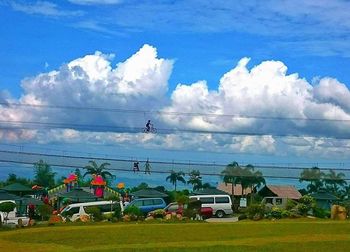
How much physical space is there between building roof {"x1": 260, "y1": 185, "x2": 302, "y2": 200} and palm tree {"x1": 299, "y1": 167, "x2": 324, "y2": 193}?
246 cm

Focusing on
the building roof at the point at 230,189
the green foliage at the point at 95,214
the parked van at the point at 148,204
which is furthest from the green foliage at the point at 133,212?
the building roof at the point at 230,189

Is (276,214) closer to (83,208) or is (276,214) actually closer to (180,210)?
(180,210)

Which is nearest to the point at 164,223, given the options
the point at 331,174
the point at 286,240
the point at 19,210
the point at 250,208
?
the point at 250,208

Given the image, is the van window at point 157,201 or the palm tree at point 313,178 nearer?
the van window at point 157,201

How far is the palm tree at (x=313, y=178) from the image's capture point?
223 ft

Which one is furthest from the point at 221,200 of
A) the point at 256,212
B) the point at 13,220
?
the point at 13,220

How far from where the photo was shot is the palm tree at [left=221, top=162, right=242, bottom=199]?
7043 centimetres

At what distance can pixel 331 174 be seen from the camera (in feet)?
232

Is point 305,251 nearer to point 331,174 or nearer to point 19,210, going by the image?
point 19,210

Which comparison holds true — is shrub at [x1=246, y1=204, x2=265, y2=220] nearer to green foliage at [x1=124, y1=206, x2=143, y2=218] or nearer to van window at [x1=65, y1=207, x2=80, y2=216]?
green foliage at [x1=124, y1=206, x2=143, y2=218]

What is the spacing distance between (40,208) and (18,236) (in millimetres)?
11798

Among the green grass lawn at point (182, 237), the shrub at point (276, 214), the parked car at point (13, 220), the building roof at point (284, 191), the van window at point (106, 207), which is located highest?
the building roof at point (284, 191)

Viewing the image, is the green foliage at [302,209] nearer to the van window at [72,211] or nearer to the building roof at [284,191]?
the van window at [72,211]

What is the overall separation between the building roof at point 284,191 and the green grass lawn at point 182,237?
39.8 meters
